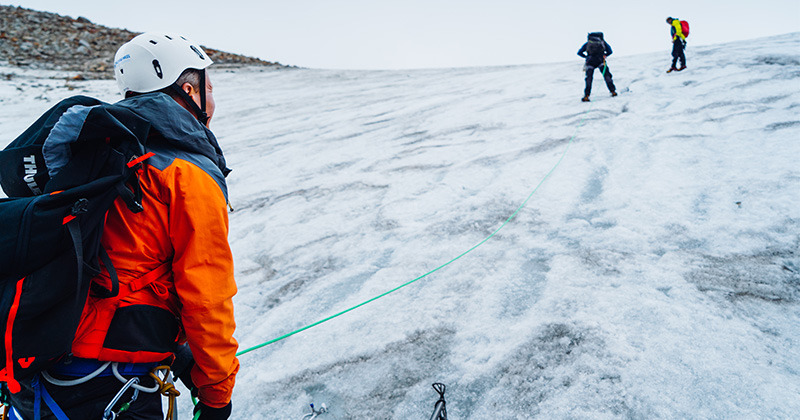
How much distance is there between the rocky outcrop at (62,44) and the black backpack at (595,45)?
1487 cm

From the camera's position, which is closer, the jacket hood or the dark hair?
the jacket hood

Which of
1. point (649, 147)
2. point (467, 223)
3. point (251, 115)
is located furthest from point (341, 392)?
point (251, 115)

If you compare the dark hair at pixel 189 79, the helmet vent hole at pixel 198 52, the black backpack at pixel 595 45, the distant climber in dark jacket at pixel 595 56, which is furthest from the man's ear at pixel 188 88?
the black backpack at pixel 595 45

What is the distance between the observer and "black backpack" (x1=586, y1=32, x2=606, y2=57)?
7.30m

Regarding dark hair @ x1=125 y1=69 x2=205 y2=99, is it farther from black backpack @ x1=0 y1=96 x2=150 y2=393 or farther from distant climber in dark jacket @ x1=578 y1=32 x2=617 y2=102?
distant climber in dark jacket @ x1=578 y1=32 x2=617 y2=102

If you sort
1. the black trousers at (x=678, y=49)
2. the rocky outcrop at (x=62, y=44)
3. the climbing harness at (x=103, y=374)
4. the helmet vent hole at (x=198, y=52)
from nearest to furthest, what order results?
1. the climbing harness at (x=103, y=374)
2. the helmet vent hole at (x=198, y=52)
3. the black trousers at (x=678, y=49)
4. the rocky outcrop at (x=62, y=44)

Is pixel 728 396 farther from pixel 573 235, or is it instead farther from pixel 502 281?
pixel 573 235

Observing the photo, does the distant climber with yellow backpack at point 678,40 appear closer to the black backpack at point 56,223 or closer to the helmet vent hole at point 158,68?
the helmet vent hole at point 158,68

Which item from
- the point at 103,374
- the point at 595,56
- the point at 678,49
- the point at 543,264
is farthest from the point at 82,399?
the point at 678,49

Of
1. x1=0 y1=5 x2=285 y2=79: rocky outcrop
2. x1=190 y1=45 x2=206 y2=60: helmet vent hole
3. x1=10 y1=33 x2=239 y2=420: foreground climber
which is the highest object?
x1=0 y1=5 x2=285 y2=79: rocky outcrop

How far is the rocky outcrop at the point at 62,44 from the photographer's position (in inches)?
604

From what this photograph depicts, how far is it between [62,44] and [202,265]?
877 inches

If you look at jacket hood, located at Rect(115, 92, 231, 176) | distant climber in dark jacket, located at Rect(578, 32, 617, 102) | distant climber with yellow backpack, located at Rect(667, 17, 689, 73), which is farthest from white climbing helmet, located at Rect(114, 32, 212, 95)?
distant climber with yellow backpack, located at Rect(667, 17, 689, 73)

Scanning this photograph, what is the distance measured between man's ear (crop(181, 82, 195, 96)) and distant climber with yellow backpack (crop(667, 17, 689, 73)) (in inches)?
353
